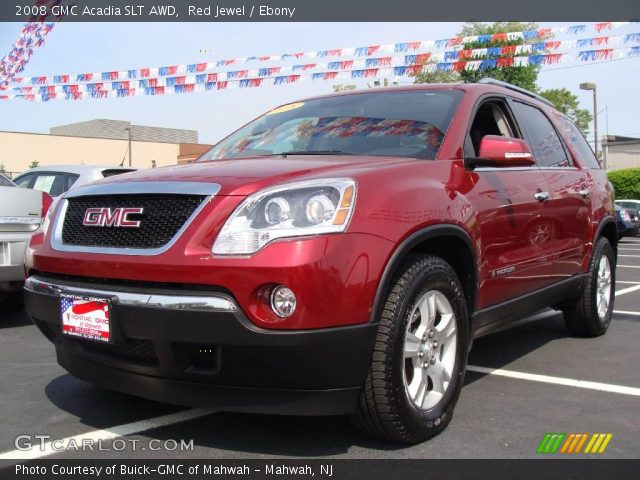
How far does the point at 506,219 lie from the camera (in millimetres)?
3600

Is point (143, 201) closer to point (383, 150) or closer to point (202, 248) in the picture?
point (202, 248)

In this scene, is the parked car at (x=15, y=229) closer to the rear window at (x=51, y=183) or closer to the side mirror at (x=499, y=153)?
the rear window at (x=51, y=183)

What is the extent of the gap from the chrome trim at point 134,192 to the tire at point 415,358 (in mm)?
864

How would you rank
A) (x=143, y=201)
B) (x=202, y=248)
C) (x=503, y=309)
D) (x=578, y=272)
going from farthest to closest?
(x=578, y=272) < (x=503, y=309) < (x=143, y=201) < (x=202, y=248)

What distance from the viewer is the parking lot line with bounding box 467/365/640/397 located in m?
3.80

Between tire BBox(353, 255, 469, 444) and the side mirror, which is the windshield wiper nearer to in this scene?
the side mirror

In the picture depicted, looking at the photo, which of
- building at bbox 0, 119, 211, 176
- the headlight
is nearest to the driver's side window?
the headlight

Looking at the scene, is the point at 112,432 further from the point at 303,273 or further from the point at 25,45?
the point at 25,45

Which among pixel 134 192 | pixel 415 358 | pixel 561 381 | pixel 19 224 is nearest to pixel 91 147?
pixel 19 224

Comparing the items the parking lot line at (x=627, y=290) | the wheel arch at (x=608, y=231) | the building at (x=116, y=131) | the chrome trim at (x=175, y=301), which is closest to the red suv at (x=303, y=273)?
the chrome trim at (x=175, y=301)

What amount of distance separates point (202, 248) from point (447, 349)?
52.3 inches

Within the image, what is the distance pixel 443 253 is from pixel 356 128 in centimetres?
94
